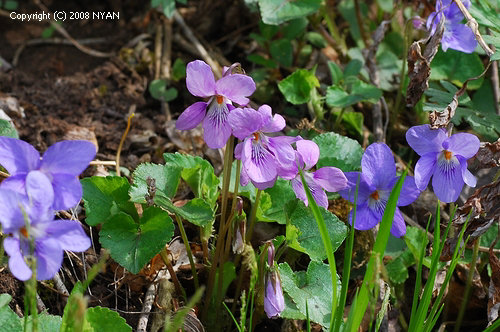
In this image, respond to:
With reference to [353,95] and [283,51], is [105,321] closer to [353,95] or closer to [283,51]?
[353,95]

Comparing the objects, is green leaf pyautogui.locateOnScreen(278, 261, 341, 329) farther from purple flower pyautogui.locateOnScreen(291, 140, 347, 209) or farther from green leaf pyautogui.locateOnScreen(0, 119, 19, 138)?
green leaf pyautogui.locateOnScreen(0, 119, 19, 138)

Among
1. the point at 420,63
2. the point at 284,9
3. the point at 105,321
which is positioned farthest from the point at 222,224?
the point at 284,9

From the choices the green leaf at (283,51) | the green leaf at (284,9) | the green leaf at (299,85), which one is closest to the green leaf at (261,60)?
the green leaf at (283,51)

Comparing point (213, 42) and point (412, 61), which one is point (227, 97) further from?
point (213, 42)

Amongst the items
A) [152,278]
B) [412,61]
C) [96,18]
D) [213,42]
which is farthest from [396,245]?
[96,18]

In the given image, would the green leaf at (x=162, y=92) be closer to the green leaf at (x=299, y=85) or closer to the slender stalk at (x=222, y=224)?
the green leaf at (x=299, y=85)

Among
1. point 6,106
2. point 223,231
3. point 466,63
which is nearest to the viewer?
point 223,231
